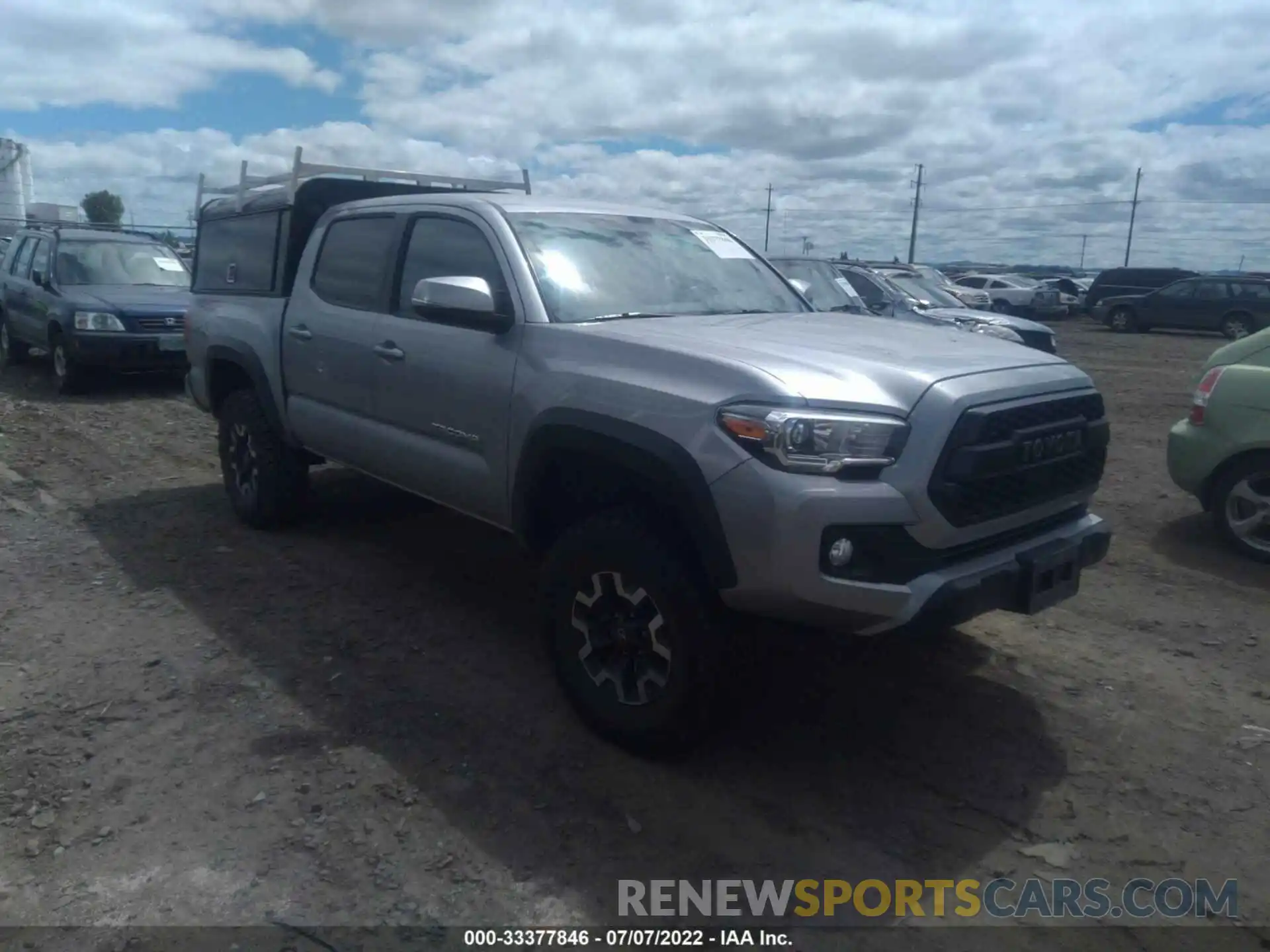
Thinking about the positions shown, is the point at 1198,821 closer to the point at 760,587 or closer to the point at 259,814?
the point at 760,587

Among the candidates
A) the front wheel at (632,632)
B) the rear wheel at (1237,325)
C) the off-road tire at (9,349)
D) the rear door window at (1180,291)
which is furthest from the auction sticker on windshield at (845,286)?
the rear door window at (1180,291)

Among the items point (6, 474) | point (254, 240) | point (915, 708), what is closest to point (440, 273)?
point (254, 240)

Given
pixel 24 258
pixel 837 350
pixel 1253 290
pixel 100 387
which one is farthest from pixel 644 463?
pixel 1253 290

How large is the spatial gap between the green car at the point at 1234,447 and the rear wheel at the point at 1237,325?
873 inches

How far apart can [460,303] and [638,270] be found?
0.89m

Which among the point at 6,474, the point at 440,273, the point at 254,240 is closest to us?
the point at 440,273

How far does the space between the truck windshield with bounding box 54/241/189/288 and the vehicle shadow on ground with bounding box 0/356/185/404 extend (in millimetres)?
1139

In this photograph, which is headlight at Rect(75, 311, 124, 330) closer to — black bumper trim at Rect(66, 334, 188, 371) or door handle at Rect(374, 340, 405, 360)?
black bumper trim at Rect(66, 334, 188, 371)

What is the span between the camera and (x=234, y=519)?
21.8ft

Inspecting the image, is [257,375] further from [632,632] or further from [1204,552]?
[1204,552]

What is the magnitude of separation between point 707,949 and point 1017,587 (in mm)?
1538

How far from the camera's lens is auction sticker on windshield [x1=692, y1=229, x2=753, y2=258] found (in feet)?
16.5

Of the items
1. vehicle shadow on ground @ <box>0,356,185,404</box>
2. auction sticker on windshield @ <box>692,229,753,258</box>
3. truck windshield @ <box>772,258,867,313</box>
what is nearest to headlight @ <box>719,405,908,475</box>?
auction sticker on windshield @ <box>692,229,753,258</box>

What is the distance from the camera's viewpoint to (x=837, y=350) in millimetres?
3627
